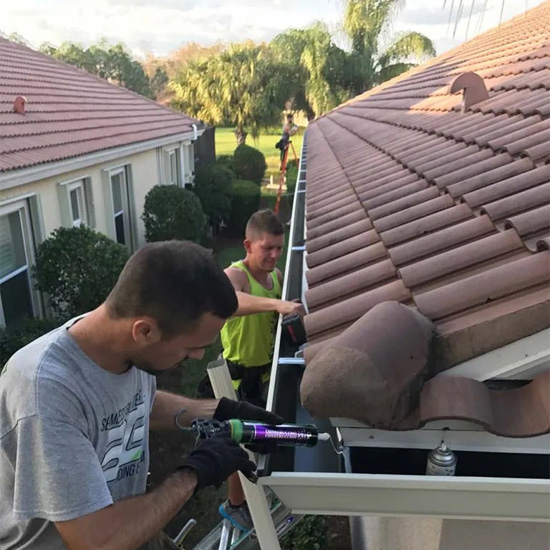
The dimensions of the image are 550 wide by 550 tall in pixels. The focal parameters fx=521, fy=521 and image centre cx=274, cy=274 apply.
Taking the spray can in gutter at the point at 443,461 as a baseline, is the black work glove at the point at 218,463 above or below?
below

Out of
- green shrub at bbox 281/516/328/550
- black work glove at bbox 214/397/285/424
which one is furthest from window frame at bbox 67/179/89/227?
black work glove at bbox 214/397/285/424

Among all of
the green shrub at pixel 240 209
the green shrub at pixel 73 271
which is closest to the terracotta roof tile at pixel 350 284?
the green shrub at pixel 73 271

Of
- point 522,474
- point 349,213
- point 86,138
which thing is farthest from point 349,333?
point 86,138

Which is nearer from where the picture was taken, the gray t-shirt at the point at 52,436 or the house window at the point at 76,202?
the gray t-shirt at the point at 52,436

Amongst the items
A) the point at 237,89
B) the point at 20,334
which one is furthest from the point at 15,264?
the point at 237,89

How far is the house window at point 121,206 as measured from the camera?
12219mm

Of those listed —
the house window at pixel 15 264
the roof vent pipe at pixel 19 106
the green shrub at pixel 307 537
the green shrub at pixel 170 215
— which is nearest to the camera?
the green shrub at pixel 307 537

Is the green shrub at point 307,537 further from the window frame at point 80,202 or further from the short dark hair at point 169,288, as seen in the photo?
the window frame at point 80,202

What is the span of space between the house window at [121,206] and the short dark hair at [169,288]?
10.6 m

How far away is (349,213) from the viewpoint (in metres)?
3.32

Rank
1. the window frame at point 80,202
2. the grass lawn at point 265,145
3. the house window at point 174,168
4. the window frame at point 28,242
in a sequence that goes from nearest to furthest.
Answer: the window frame at point 28,242
the window frame at point 80,202
the house window at point 174,168
the grass lawn at point 265,145

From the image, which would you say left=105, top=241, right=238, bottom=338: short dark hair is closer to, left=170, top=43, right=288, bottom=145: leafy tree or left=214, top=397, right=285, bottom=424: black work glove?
left=214, top=397, right=285, bottom=424: black work glove

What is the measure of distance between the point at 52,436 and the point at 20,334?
5629 mm

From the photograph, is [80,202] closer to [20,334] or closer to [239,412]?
[20,334]
